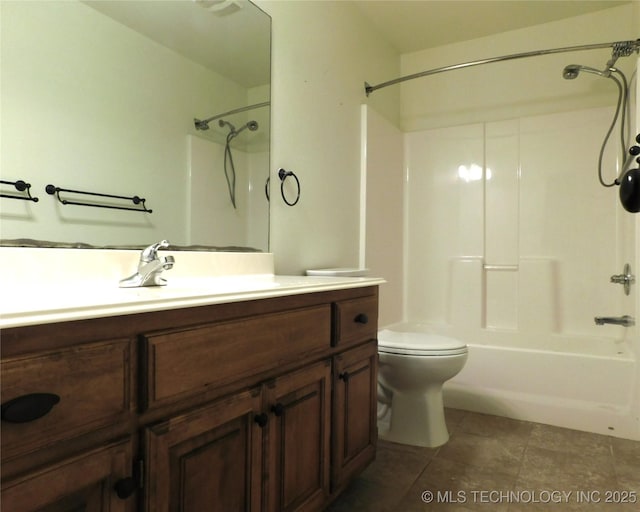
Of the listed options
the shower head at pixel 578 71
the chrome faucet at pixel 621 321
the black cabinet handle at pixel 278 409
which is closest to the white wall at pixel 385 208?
the shower head at pixel 578 71

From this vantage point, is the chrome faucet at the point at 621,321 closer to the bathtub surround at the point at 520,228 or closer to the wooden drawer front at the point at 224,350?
the bathtub surround at the point at 520,228

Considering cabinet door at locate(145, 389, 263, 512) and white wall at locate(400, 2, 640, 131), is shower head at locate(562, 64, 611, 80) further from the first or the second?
cabinet door at locate(145, 389, 263, 512)

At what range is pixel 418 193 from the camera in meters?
3.14

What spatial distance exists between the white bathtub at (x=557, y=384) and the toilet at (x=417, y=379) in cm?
52

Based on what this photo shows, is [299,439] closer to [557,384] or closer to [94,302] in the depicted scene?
[94,302]

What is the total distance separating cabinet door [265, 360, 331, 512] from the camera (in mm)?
1063

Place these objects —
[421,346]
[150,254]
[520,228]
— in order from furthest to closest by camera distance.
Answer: [520,228] → [421,346] → [150,254]

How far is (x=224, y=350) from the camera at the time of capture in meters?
0.92

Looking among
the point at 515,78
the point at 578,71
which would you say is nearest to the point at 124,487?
the point at 578,71

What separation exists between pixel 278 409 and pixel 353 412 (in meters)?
0.45

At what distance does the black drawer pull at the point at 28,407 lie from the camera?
56 centimetres

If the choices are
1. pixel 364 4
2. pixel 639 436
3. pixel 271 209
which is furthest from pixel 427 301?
pixel 364 4

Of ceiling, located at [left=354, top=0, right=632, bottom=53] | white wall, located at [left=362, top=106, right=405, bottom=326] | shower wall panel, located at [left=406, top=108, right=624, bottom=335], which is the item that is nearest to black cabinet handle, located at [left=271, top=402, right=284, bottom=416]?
white wall, located at [left=362, top=106, right=405, bottom=326]

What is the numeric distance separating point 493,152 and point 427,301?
3.71 feet
